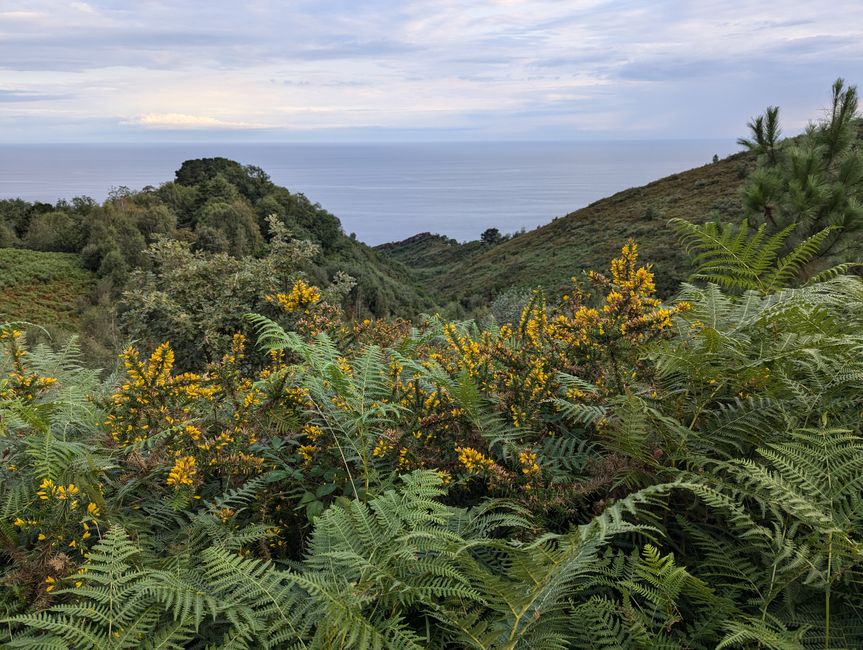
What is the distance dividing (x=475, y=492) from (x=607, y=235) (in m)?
39.6

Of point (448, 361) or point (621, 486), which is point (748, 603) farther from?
point (448, 361)

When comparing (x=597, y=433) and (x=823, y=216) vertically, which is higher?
(x=823, y=216)

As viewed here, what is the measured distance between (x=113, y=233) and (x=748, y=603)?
51.6 metres

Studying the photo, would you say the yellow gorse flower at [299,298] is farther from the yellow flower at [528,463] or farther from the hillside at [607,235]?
the hillside at [607,235]

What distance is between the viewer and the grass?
34.4 metres

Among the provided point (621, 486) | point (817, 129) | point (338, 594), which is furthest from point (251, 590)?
point (817, 129)

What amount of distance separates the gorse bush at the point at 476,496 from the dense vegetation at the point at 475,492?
0.01 meters

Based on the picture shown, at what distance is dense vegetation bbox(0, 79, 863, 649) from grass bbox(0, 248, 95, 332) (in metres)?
36.6

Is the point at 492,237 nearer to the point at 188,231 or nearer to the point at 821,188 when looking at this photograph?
the point at 188,231

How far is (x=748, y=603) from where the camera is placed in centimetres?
146

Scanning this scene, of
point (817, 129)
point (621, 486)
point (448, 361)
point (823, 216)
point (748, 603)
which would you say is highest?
point (817, 129)

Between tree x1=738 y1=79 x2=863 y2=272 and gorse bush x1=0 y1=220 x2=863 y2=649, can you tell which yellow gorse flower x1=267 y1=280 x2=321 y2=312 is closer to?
gorse bush x1=0 y1=220 x2=863 y2=649

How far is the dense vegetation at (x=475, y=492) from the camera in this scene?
1.39 metres

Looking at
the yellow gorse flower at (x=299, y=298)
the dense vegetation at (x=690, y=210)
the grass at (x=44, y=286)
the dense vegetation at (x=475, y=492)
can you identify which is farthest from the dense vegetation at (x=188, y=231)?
the dense vegetation at (x=475, y=492)
